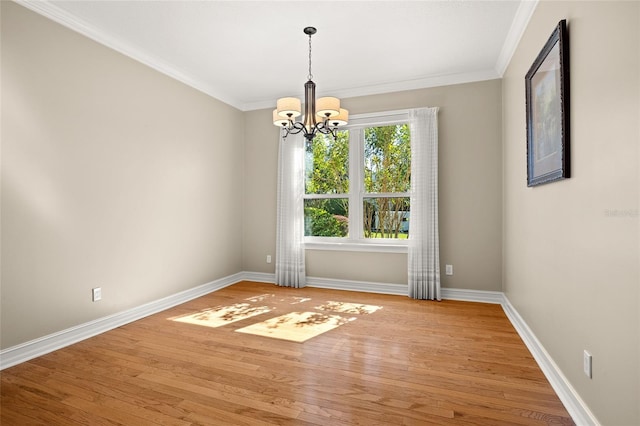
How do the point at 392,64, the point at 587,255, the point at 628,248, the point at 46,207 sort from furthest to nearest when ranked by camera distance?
1. the point at 392,64
2. the point at 46,207
3. the point at 587,255
4. the point at 628,248

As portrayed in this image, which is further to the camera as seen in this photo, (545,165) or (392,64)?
(392,64)

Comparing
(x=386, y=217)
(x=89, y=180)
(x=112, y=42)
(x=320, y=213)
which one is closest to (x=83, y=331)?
(x=89, y=180)

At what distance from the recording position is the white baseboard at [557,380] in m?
1.66

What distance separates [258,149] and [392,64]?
2323 millimetres

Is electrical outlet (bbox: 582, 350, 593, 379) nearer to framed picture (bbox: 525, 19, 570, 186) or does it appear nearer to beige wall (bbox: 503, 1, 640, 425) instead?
beige wall (bbox: 503, 1, 640, 425)

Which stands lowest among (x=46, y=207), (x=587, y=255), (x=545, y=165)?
(x=587, y=255)

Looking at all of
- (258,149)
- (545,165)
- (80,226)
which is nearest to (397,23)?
(545,165)

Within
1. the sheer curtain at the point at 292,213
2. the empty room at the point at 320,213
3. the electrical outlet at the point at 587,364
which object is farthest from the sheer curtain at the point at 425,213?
the electrical outlet at the point at 587,364

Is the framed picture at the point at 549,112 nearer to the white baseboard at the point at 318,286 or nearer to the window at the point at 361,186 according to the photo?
the white baseboard at the point at 318,286

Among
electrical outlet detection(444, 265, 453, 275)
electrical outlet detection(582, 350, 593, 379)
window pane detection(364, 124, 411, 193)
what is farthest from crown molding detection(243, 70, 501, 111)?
electrical outlet detection(582, 350, 593, 379)

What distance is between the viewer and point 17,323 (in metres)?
2.40

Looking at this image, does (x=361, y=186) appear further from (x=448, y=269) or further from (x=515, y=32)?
(x=515, y=32)

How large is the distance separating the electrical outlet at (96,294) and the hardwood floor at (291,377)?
1.10 feet

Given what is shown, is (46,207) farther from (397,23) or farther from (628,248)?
(628,248)
